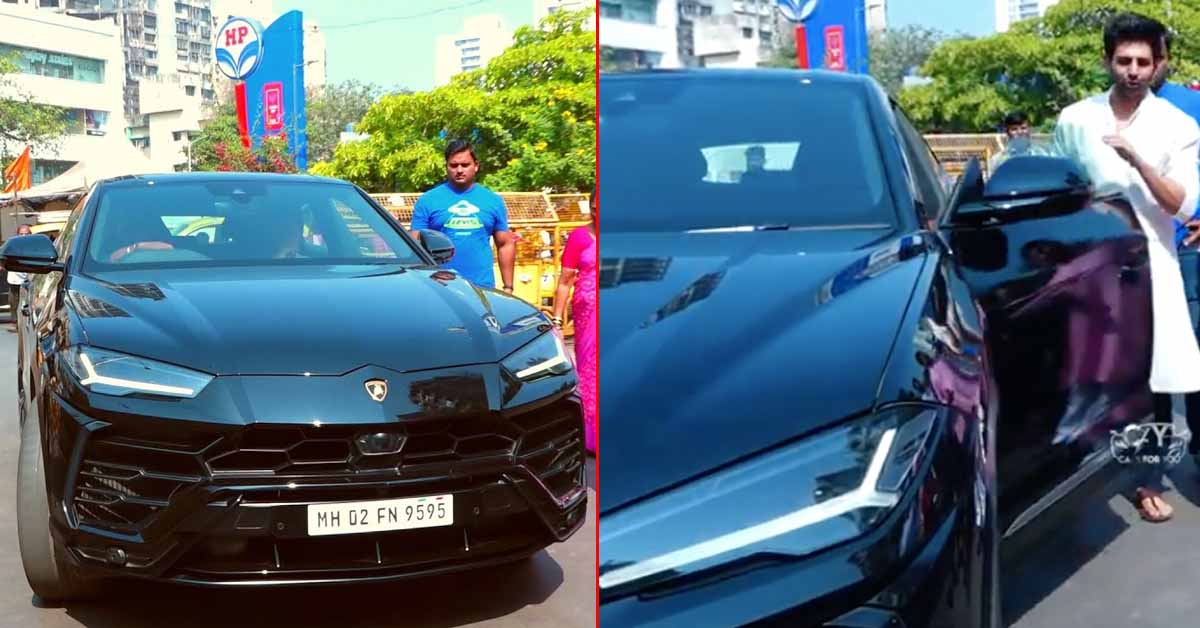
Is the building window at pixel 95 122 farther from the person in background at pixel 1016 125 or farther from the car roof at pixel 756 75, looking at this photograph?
the person in background at pixel 1016 125

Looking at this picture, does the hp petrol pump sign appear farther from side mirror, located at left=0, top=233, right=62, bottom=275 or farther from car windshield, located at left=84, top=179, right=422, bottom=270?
side mirror, located at left=0, top=233, right=62, bottom=275

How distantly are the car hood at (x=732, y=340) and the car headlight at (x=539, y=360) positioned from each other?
179 cm

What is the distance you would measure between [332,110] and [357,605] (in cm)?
3022

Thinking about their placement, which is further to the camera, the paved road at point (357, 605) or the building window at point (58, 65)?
the building window at point (58, 65)

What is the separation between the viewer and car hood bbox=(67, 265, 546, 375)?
2.90m

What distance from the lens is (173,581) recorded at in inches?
112

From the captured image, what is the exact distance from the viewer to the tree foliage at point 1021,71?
1.30 metres

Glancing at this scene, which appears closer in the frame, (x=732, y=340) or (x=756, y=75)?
(x=732, y=340)

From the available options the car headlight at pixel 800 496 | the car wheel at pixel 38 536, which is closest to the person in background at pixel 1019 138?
the car headlight at pixel 800 496

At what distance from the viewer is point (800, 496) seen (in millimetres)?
1082

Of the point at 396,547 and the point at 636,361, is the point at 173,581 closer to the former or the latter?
the point at 396,547

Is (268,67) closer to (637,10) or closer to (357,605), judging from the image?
(357,605)

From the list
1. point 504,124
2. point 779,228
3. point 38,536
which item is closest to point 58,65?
point 504,124

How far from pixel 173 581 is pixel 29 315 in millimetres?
2190
